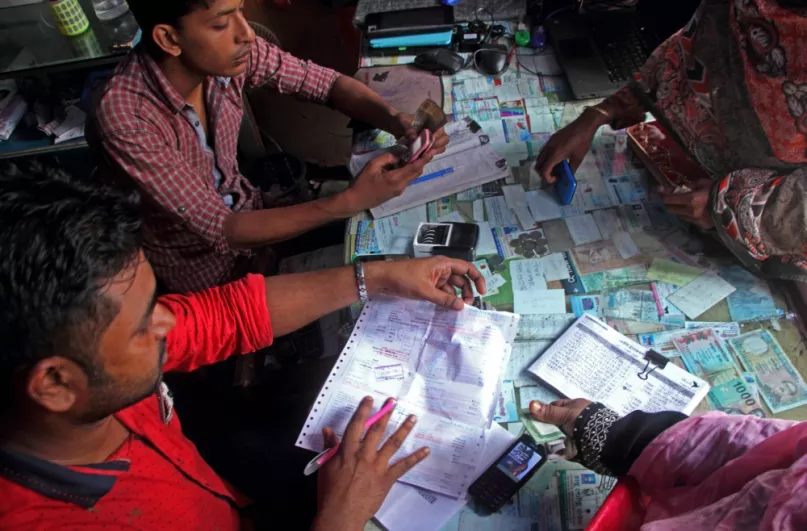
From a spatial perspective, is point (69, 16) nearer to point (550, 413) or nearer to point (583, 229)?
point (583, 229)

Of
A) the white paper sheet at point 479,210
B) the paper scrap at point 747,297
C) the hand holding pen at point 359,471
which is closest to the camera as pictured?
the hand holding pen at point 359,471

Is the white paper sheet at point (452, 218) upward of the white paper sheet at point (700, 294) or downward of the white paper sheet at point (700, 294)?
downward

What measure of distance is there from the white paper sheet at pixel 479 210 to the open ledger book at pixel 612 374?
350 millimetres

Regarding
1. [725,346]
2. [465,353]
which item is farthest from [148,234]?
[725,346]

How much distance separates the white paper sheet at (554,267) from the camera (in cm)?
119

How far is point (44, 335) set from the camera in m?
0.69

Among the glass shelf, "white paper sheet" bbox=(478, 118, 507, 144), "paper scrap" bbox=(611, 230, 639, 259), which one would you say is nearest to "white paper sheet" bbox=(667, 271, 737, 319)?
"paper scrap" bbox=(611, 230, 639, 259)

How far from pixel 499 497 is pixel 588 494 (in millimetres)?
151

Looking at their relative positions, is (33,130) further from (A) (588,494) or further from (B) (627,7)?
(A) (588,494)

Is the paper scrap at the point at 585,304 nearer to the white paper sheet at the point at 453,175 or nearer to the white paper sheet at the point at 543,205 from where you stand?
the white paper sheet at the point at 543,205

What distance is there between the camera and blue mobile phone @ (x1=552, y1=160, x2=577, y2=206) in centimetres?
128

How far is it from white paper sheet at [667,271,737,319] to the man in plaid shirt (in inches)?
25.6

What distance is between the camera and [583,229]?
127cm

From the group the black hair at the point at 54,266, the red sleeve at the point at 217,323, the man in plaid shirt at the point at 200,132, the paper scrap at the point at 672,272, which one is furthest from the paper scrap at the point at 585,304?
the black hair at the point at 54,266
